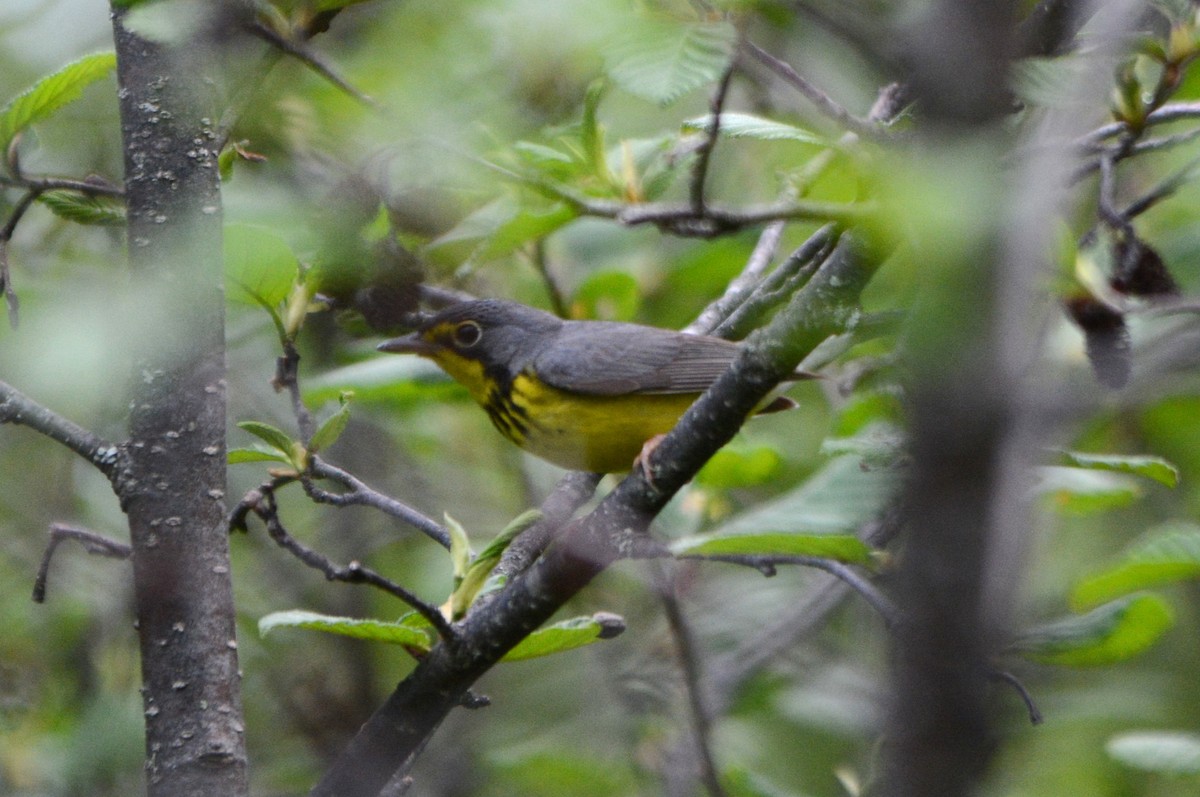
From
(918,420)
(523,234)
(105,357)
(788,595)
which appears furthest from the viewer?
(788,595)

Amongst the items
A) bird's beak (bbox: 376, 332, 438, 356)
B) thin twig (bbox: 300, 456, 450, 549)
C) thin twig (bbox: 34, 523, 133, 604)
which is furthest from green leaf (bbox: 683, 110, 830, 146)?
bird's beak (bbox: 376, 332, 438, 356)

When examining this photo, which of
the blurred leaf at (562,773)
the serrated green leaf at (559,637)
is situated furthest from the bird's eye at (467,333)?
the serrated green leaf at (559,637)

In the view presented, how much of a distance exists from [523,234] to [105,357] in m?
1.37

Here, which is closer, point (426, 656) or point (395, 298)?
point (426, 656)

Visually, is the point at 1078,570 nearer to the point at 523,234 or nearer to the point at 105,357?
the point at 523,234

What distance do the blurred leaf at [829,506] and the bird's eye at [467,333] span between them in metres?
1.29

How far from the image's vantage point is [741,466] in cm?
426

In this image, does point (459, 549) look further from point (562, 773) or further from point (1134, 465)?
point (562, 773)

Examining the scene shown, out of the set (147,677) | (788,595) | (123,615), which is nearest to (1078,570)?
(788,595)

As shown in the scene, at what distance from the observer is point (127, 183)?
2.74m

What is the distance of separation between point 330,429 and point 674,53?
126cm

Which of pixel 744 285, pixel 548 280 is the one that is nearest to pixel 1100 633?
pixel 744 285

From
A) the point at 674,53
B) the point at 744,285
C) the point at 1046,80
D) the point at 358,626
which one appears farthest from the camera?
the point at 744,285

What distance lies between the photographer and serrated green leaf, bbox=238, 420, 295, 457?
2646mm
